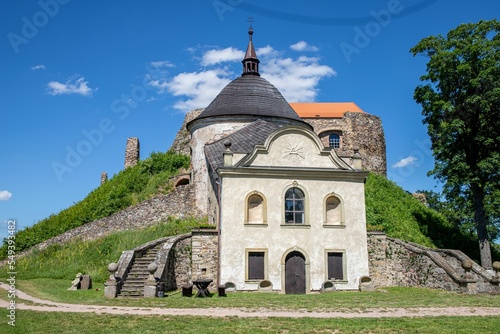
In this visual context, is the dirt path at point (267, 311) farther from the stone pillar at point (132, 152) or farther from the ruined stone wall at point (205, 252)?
the stone pillar at point (132, 152)

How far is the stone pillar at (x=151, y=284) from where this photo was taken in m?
19.5

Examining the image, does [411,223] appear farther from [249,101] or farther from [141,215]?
[141,215]

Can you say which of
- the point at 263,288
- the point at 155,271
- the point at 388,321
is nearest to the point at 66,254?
the point at 155,271

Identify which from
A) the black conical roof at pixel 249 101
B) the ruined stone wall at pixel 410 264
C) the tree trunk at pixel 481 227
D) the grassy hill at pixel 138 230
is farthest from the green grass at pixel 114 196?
the tree trunk at pixel 481 227

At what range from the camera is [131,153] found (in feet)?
164

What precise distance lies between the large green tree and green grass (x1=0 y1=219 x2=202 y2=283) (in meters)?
15.1

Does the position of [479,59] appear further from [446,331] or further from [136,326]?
[136,326]

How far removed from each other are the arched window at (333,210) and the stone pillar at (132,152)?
29640 millimetres

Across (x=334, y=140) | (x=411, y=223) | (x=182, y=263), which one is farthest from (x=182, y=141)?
(x=182, y=263)

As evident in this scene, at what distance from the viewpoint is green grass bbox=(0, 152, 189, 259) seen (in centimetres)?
3322

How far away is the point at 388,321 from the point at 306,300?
17.5ft

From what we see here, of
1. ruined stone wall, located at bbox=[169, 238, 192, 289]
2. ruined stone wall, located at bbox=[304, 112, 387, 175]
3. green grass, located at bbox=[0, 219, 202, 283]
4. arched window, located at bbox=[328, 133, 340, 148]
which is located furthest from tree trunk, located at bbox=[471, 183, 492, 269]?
arched window, located at bbox=[328, 133, 340, 148]

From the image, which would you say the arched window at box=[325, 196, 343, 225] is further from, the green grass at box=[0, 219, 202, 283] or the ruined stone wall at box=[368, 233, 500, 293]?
the green grass at box=[0, 219, 202, 283]

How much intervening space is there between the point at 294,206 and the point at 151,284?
7.77 metres
